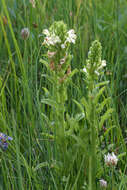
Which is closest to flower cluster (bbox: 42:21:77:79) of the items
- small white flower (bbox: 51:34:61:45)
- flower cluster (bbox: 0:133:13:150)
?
small white flower (bbox: 51:34:61:45)

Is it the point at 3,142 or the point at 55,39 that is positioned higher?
the point at 55,39

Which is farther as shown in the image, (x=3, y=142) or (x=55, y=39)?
(x=3, y=142)

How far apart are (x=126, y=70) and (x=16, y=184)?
140 centimetres

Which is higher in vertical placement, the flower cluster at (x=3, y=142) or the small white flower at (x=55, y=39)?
the small white flower at (x=55, y=39)

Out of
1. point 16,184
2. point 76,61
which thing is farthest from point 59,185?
point 76,61

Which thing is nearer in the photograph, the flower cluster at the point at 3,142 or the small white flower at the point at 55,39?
the small white flower at the point at 55,39

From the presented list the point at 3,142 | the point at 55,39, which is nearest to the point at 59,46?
the point at 55,39

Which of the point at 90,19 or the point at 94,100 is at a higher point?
the point at 90,19

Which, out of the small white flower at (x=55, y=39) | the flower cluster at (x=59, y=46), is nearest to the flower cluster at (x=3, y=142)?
the flower cluster at (x=59, y=46)

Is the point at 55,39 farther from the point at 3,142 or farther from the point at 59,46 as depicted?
the point at 3,142

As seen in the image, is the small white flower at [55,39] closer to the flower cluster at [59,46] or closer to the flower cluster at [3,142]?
the flower cluster at [59,46]

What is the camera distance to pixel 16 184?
126 cm

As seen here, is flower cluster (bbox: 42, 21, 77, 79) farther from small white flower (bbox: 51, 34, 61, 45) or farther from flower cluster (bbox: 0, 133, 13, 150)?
flower cluster (bbox: 0, 133, 13, 150)

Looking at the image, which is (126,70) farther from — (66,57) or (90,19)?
→ (66,57)
